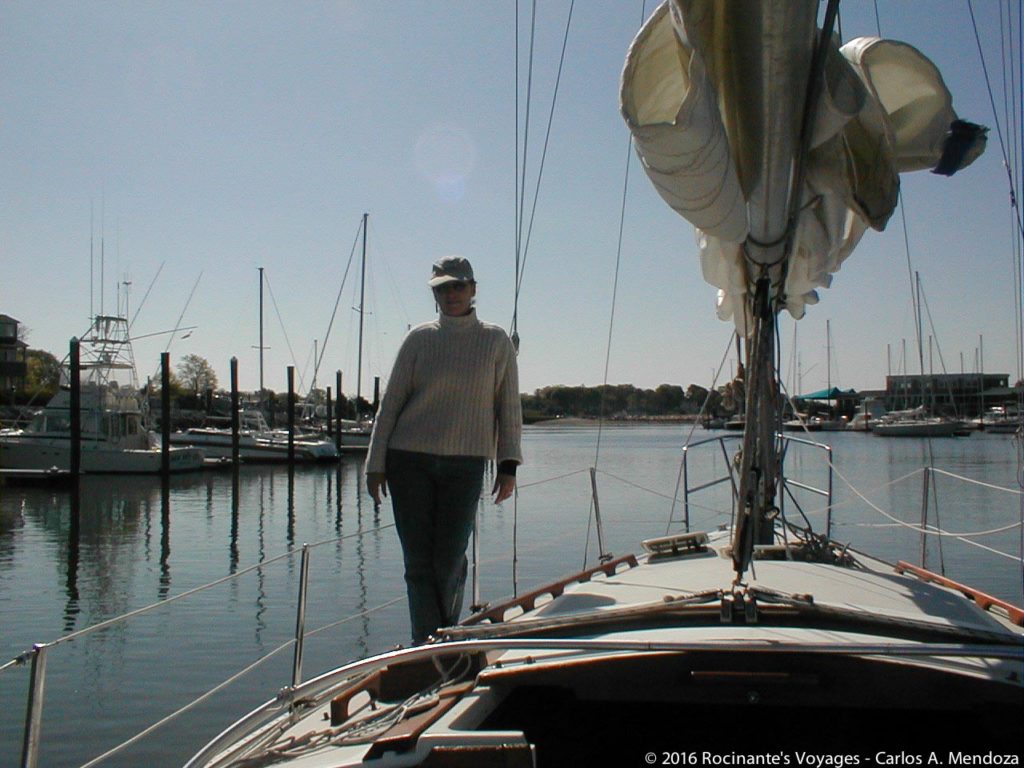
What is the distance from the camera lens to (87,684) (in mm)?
6461

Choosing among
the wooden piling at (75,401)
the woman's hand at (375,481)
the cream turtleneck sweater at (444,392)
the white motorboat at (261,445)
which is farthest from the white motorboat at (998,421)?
the woman's hand at (375,481)

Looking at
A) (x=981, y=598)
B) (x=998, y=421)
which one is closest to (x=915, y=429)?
(x=998, y=421)

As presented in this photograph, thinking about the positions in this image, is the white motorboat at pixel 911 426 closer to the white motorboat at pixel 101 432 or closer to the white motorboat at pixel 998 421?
the white motorboat at pixel 998 421

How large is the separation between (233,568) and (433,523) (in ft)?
31.5

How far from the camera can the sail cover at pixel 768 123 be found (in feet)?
9.06

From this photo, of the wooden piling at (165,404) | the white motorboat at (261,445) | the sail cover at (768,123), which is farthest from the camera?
the white motorboat at (261,445)

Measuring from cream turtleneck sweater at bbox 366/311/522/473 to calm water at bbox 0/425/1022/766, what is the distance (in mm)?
481

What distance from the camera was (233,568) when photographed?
12.3m

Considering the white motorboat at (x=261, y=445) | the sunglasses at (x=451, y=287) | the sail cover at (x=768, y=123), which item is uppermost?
the sail cover at (x=768, y=123)

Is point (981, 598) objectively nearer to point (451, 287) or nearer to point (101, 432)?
point (451, 287)

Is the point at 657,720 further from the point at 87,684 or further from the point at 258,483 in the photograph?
the point at 258,483

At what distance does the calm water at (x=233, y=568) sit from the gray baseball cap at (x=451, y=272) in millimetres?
1040

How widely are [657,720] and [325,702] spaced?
88cm

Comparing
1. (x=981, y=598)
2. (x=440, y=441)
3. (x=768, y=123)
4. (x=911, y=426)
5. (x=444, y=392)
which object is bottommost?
(x=911, y=426)
